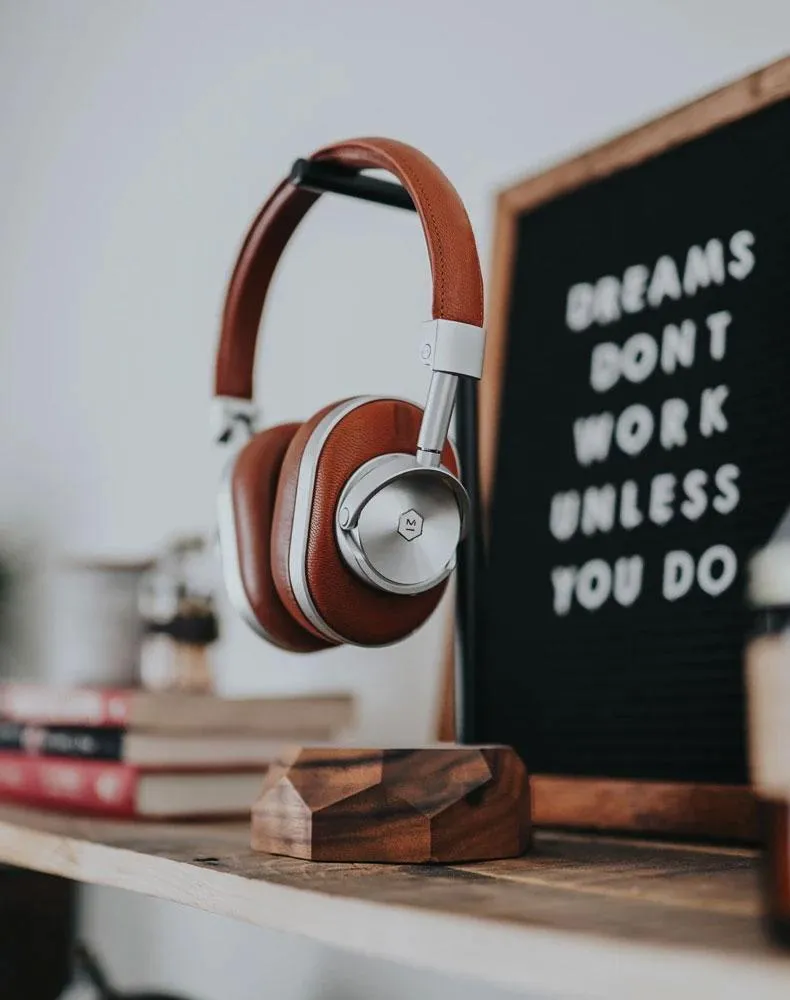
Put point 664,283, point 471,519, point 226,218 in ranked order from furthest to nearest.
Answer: point 226,218, point 664,283, point 471,519

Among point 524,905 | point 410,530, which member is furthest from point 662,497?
point 524,905

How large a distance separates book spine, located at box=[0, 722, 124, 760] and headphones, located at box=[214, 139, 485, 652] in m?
0.33

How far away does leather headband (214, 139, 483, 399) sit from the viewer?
587 mm

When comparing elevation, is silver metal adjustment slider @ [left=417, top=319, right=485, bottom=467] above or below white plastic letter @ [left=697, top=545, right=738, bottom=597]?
above

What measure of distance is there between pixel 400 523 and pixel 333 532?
3cm

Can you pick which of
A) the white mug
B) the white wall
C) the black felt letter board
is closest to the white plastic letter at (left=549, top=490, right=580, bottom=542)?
the black felt letter board

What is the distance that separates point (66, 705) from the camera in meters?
0.98

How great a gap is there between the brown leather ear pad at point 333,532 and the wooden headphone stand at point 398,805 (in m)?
0.07

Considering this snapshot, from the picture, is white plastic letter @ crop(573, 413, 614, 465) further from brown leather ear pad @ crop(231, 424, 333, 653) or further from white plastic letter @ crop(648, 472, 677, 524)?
brown leather ear pad @ crop(231, 424, 333, 653)

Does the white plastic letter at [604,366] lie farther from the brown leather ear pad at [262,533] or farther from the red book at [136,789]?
the red book at [136,789]

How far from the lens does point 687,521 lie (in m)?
0.76

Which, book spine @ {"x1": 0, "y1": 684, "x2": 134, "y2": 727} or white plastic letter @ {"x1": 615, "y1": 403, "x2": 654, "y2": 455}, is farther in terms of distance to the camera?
book spine @ {"x1": 0, "y1": 684, "x2": 134, "y2": 727}

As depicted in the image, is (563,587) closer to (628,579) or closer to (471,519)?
(628,579)

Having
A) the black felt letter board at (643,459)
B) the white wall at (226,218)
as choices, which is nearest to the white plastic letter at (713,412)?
the black felt letter board at (643,459)
